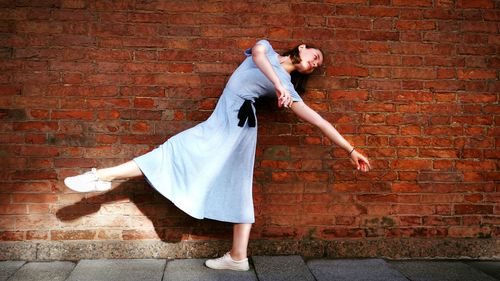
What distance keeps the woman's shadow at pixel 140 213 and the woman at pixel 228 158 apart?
1.21 ft

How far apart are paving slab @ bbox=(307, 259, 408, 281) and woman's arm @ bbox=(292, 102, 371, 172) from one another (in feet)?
2.56

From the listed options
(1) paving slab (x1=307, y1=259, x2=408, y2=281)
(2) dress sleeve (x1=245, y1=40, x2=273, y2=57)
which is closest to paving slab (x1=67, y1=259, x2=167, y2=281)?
(1) paving slab (x1=307, y1=259, x2=408, y2=281)

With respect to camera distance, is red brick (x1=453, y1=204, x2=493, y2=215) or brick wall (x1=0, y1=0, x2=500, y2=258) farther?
red brick (x1=453, y1=204, x2=493, y2=215)

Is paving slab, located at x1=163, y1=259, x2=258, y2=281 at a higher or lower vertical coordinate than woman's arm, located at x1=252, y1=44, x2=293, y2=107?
lower

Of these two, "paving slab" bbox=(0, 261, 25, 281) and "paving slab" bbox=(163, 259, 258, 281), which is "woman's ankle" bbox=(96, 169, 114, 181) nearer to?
"paving slab" bbox=(163, 259, 258, 281)

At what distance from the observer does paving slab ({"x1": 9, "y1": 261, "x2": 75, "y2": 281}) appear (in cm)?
288

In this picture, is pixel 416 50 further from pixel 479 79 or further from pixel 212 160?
pixel 212 160

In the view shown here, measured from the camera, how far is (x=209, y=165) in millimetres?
2951

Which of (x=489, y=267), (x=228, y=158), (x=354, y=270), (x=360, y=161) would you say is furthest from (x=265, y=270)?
(x=489, y=267)

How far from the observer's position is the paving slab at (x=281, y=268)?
294 cm

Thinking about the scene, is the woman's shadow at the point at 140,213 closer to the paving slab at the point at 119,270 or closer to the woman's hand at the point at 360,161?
the paving slab at the point at 119,270

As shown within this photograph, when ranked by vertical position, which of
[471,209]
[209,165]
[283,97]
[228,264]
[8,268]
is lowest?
[8,268]

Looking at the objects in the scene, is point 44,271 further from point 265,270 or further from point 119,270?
point 265,270

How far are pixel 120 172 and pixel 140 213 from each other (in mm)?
584
